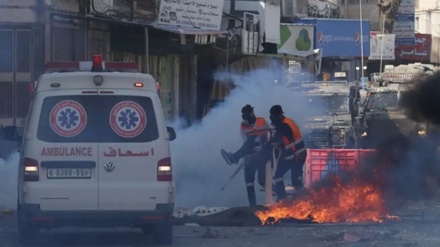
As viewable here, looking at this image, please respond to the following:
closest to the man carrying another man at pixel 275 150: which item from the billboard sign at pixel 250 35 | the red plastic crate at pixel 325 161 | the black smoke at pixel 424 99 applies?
the red plastic crate at pixel 325 161

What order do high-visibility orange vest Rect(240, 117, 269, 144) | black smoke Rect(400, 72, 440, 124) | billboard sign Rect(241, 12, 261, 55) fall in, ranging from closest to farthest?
1. high-visibility orange vest Rect(240, 117, 269, 144)
2. black smoke Rect(400, 72, 440, 124)
3. billboard sign Rect(241, 12, 261, 55)

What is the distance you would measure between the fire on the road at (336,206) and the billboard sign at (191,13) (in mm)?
10234

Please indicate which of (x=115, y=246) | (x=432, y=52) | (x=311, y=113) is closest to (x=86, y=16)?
(x=311, y=113)

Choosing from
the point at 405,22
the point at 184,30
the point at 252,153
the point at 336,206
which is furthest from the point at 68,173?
the point at 405,22

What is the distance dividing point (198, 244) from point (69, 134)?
2118mm

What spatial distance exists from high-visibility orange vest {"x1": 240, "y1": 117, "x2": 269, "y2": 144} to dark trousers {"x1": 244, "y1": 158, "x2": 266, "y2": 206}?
33 centimetres

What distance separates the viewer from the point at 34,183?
38.5 feet

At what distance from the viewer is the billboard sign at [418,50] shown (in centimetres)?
5372

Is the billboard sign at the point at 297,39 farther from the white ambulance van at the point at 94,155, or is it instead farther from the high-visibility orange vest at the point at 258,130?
the white ambulance van at the point at 94,155

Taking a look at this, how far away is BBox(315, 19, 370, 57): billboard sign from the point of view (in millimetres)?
40094

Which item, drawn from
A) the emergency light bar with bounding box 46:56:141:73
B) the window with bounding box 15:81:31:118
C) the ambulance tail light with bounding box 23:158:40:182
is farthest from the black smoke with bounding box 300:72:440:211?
the window with bounding box 15:81:31:118

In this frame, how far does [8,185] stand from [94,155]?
5.44 metres

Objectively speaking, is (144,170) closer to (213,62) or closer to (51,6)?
(51,6)

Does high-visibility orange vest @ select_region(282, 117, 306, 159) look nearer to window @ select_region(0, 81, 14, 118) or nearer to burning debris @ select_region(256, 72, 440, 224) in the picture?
burning debris @ select_region(256, 72, 440, 224)
